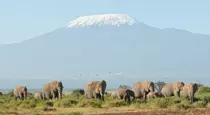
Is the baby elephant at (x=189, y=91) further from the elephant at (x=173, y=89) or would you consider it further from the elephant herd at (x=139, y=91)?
the elephant at (x=173, y=89)

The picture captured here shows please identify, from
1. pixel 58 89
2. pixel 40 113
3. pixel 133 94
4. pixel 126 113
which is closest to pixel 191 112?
pixel 126 113

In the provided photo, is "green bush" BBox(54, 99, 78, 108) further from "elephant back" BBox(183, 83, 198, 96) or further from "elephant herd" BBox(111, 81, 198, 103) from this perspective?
"elephant back" BBox(183, 83, 198, 96)

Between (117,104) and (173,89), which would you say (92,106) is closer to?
(117,104)

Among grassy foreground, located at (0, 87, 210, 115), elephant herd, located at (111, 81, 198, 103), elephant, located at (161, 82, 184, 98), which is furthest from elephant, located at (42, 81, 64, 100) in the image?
elephant, located at (161, 82, 184, 98)

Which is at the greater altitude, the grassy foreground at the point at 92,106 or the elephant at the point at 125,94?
the elephant at the point at 125,94

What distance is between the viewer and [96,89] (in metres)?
47.7

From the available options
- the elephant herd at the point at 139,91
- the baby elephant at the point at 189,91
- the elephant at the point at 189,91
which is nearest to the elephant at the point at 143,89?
the elephant herd at the point at 139,91

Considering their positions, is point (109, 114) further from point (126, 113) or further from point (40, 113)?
point (40, 113)

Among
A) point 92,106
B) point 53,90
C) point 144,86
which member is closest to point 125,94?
point 144,86

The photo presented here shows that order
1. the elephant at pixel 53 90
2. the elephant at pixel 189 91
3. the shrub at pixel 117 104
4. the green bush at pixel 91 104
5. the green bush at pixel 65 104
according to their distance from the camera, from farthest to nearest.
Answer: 1. the elephant at pixel 53 90
2. the elephant at pixel 189 91
3. the green bush at pixel 65 104
4. the shrub at pixel 117 104
5. the green bush at pixel 91 104

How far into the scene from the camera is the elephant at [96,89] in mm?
47250

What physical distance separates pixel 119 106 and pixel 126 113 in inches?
254

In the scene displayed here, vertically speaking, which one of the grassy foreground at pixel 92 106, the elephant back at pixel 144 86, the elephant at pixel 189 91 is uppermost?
the elephant back at pixel 144 86

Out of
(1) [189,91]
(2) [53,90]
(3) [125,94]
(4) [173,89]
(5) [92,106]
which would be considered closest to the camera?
(5) [92,106]
